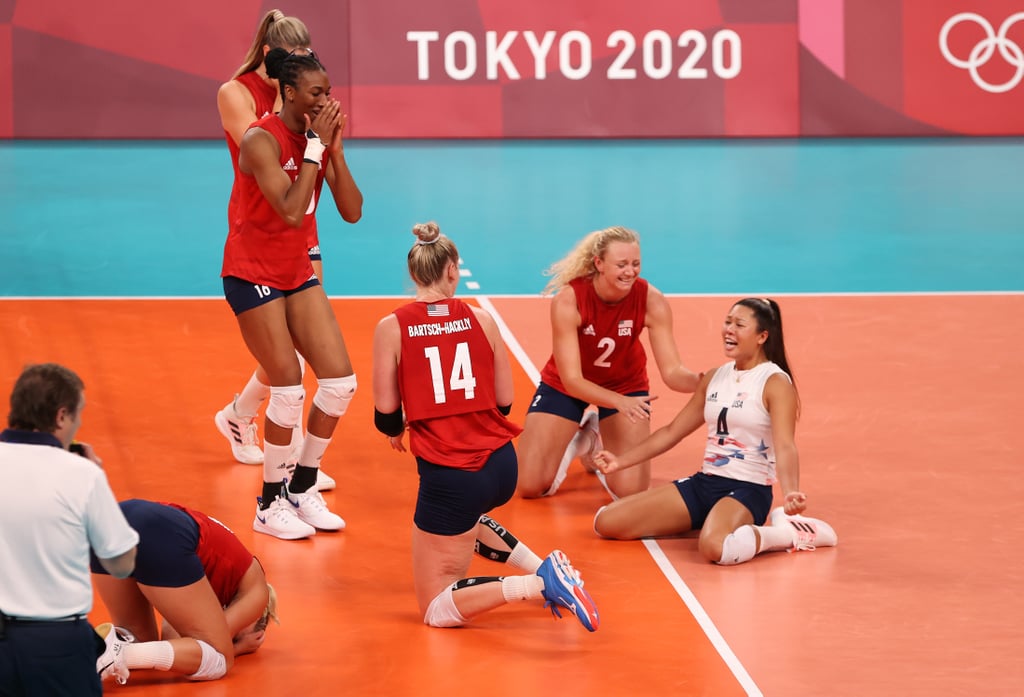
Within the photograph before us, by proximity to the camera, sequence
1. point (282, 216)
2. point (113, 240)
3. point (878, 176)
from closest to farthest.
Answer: point (282, 216), point (113, 240), point (878, 176)

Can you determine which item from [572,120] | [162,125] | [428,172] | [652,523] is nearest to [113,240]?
[428,172]

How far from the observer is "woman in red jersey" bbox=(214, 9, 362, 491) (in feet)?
23.7

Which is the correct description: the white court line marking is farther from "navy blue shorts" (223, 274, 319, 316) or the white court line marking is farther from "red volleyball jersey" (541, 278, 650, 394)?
"navy blue shorts" (223, 274, 319, 316)

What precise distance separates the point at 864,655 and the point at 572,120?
14.8 metres

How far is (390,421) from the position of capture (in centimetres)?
620

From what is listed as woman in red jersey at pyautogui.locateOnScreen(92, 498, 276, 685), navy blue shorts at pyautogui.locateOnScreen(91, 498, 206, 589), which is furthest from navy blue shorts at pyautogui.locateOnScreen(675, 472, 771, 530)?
navy blue shorts at pyautogui.locateOnScreen(91, 498, 206, 589)

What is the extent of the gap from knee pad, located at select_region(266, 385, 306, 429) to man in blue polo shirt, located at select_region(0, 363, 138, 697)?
104 inches

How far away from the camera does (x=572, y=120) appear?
782 inches

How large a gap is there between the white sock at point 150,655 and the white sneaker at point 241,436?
118 inches

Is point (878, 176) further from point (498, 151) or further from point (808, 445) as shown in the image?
point (808, 445)

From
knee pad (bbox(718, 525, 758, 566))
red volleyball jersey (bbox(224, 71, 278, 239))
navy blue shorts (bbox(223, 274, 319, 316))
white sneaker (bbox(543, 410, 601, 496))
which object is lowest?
knee pad (bbox(718, 525, 758, 566))

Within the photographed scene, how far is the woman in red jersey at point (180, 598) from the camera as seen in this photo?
5168 mm

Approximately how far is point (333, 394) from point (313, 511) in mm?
617

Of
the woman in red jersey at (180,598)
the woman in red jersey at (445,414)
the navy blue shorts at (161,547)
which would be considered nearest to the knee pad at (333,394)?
the woman in red jersey at (445,414)
